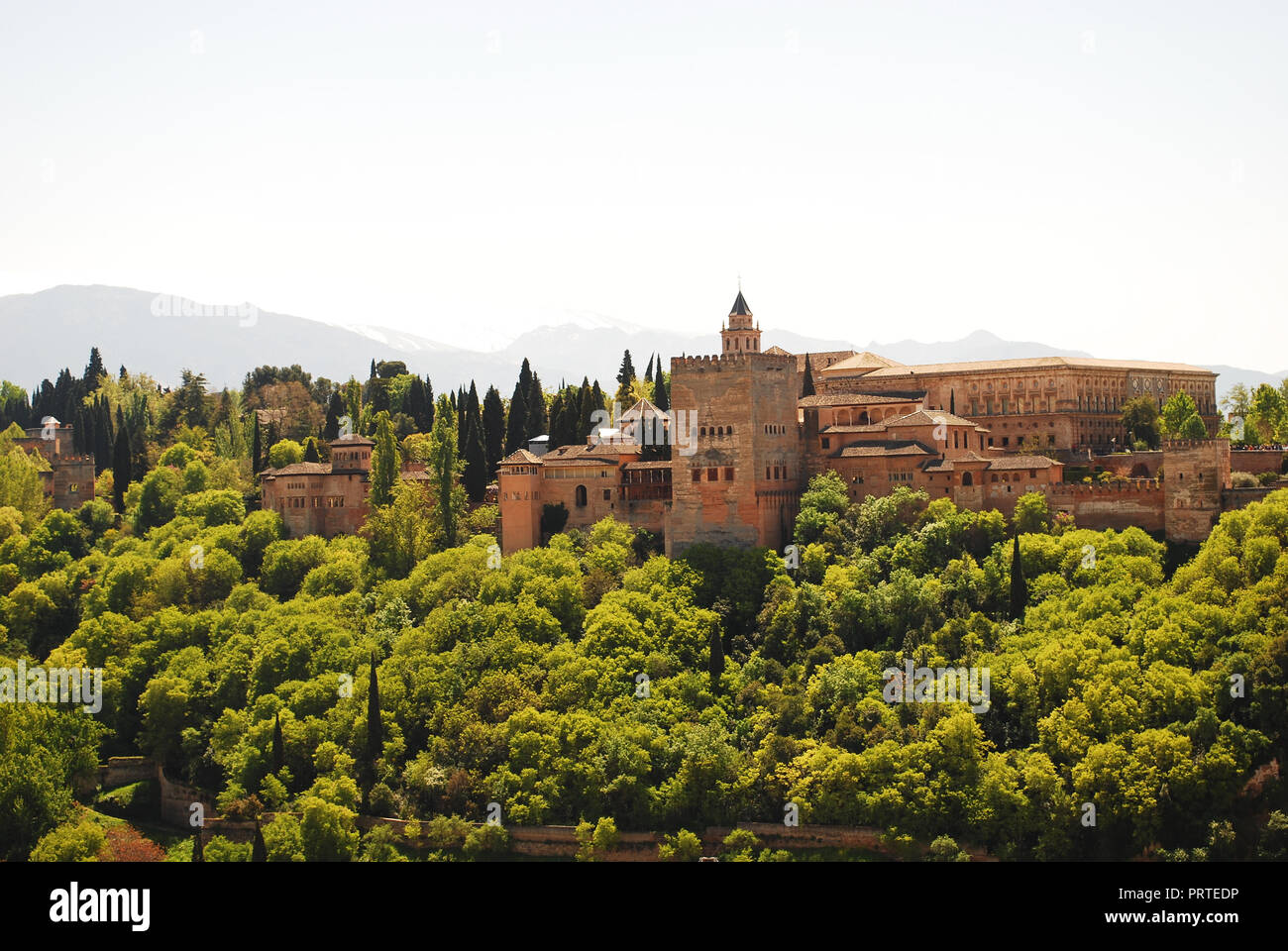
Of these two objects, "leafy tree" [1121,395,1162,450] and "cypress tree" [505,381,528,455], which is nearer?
"leafy tree" [1121,395,1162,450]

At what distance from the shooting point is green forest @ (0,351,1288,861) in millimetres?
39969

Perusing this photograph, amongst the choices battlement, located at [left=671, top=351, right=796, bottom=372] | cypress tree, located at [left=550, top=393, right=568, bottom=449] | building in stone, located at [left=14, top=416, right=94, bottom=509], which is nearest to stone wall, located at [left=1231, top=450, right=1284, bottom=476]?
battlement, located at [left=671, top=351, right=796, bottom=372]

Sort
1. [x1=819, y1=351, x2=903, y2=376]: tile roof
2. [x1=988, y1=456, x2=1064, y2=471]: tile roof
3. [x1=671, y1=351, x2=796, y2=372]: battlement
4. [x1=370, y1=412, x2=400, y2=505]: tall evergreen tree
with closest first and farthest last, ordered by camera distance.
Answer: [x1=988, y1=456, x2=1064, y2=471]: tile roof, [x1=671, y1=351, x2=796, y2=372]: battlement, [x1=370, y1=412, x2=400, y2=505]: tall evergreen tree, [x1=819, y1=351, x2=903, y2=376]: tile roof

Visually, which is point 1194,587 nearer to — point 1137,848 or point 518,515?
point 1137,848

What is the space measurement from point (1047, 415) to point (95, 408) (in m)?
45.4

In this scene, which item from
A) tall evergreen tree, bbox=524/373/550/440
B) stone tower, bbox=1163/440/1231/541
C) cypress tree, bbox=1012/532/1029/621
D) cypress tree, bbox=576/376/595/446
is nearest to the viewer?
cypress tree, bbox=1012/532/1029/621

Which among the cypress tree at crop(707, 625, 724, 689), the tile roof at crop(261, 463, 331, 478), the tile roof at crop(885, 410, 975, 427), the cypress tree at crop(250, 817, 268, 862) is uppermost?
the tile roof at crop(885, 410, 975, 427)

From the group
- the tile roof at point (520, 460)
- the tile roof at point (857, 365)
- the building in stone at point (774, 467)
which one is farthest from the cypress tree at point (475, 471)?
the tile roof at point (857, 365)

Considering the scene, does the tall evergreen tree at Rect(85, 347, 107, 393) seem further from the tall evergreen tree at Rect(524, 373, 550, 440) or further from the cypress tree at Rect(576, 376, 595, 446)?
the cypress tree at Rect(576, 376, 595, 446)

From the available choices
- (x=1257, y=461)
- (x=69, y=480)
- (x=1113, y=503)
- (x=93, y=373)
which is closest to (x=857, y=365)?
(x=1113, y=503)

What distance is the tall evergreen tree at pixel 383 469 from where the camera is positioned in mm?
61000

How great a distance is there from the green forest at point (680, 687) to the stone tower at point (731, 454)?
115cm

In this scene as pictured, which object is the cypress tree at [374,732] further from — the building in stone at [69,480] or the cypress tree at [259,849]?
the building in stone at [69,480]

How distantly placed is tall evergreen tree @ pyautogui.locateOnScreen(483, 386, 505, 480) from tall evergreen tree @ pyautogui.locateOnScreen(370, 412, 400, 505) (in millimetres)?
4031
